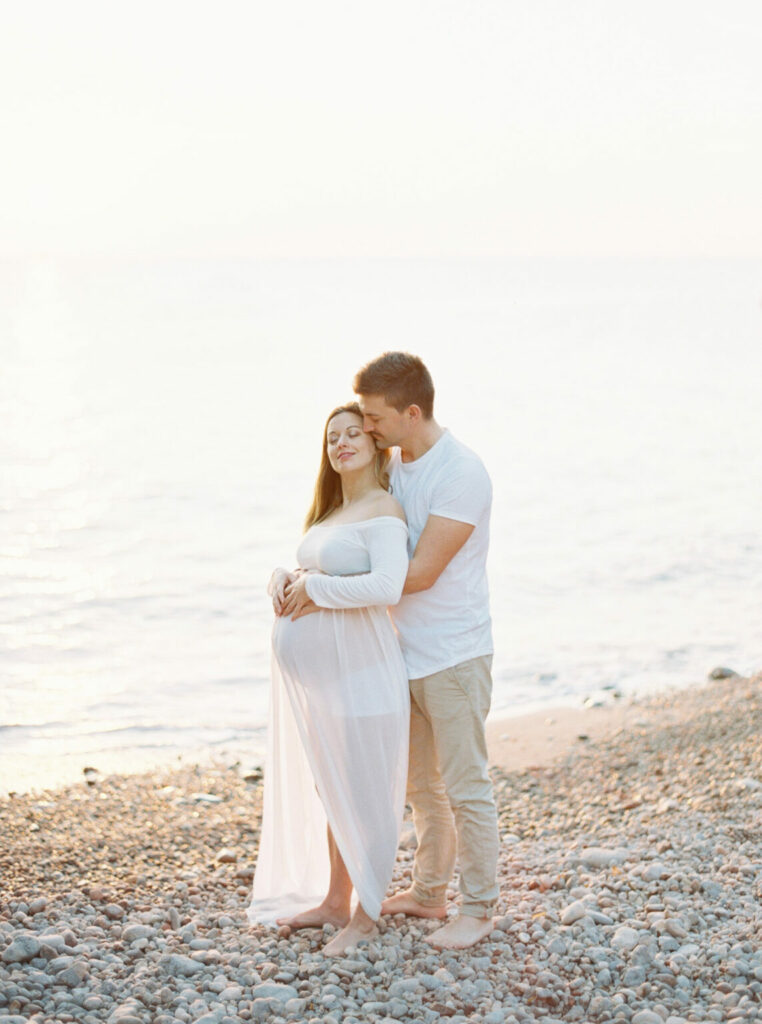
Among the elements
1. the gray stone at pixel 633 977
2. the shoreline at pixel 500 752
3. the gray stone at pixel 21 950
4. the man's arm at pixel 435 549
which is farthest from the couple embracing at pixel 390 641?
the shoreline at pixel 500 752

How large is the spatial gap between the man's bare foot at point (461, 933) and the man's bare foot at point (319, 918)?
402 millimetres

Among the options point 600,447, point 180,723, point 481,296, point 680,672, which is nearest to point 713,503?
point 600,447

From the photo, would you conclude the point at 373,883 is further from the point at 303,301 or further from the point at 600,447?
the point at 303,301

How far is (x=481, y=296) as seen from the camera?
358 feet

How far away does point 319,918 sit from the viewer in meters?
5.01

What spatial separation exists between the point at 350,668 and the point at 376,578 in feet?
1.47

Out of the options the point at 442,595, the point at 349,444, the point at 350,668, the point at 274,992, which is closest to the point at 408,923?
the point at 274,992

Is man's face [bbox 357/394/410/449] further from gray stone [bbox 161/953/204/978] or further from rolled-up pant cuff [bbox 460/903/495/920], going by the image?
gray stone [bbox 161/953/204/978]

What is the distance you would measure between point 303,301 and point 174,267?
7965 cm

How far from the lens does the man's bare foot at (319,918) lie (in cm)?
499

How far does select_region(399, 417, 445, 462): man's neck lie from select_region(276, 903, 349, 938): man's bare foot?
202cm

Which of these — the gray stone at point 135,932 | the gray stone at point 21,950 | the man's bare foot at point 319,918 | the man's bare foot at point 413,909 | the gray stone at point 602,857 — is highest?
the gray stone at point 21,950

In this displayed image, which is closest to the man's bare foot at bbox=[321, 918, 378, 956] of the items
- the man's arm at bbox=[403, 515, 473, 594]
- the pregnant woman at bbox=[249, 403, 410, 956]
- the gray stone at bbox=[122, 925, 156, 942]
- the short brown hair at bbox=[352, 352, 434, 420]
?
the pregnant woman at bbox=[249, 403, 410, 956]

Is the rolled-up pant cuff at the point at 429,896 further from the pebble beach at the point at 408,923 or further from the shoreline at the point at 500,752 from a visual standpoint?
the shoreline at the point at 500,752
